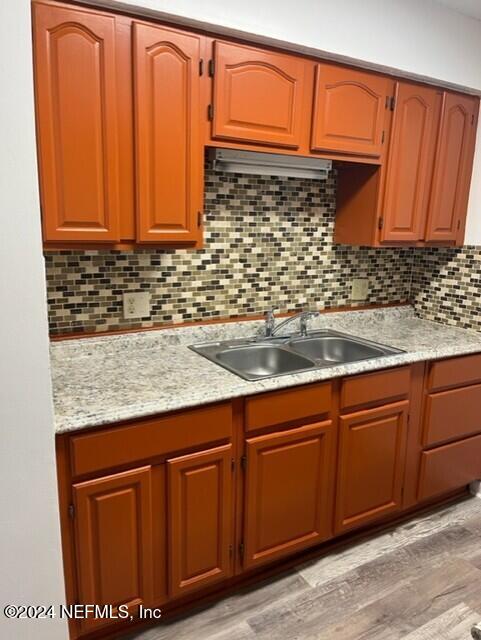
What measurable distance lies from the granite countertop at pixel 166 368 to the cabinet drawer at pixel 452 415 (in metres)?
0.23

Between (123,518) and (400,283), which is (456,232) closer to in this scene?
(400,283)

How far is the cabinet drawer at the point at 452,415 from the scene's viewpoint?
90.2 inches

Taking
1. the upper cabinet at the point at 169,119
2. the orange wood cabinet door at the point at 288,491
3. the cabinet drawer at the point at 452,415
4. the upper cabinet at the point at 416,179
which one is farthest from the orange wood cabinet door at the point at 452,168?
the orange wood cabinet door at the point at 288,491

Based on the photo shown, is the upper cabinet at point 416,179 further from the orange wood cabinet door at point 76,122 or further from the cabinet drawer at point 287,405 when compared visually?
the orange wood cabinet door at point 76,122

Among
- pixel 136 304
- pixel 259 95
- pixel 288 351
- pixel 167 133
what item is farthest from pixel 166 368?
pixel 259 95

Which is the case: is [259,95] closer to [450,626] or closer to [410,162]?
[410,162]

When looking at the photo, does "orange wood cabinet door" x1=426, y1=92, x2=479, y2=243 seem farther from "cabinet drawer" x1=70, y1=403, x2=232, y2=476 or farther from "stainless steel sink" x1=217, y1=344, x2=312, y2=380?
"cabinet drawer" x1=70, y1=403, x2=232, y2=476

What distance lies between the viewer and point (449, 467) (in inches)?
96.3

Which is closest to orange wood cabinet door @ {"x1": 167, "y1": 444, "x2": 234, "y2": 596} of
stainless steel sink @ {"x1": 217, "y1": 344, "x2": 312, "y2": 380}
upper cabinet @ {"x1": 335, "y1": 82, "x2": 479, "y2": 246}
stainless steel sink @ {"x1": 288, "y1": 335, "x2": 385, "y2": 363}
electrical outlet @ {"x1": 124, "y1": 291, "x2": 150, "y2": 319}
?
stainless steel sink @ {"x1": 217, "y1": 344, "x2": 312, "y2": 380}

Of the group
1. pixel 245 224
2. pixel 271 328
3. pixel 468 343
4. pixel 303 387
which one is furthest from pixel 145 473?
pixel 468 343

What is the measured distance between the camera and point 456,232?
256cm

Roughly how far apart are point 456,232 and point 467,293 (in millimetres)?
344

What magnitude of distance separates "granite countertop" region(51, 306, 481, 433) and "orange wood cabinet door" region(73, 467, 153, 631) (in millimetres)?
235

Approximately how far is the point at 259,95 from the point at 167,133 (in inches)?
16.4
